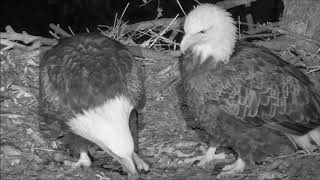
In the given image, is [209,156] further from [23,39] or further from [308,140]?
[23,39]

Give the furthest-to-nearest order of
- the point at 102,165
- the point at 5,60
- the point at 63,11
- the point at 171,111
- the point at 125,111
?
the point at 63,11 < the point at 5,60 < the point at 171,111 < the point at 102,165 < the point at 125,111

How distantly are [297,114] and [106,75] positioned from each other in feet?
5.25

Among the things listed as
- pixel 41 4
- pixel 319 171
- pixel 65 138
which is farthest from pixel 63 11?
pixel 319 171

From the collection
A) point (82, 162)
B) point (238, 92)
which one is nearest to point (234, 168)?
point (238, 92)

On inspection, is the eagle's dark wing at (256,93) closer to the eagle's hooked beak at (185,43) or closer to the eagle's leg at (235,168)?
the eagle's hooked beak at (185,43)

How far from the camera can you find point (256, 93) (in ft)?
16.9

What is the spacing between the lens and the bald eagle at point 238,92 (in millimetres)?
5137

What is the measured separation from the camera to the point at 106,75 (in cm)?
527

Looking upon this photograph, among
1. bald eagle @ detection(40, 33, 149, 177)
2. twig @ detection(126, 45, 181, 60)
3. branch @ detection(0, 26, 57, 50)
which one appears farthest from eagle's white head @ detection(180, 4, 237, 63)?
branch @ detection(0, 26, 57, 50)

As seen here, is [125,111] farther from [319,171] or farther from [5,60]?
[5,60]

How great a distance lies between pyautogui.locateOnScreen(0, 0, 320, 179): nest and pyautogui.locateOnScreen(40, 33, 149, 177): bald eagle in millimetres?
251

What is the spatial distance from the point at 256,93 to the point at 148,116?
1.33 m

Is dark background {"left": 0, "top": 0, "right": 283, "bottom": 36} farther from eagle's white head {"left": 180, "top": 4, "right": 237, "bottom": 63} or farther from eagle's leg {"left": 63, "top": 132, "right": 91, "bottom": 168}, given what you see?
eagle's leg {"left": 63, "top": 132, "right": 91, "bottom": 168}

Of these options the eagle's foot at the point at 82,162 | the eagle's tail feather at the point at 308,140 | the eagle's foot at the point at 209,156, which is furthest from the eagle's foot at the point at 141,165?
the eagle's tail feather at the point at 308,140
